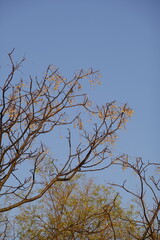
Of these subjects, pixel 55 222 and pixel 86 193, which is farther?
pixel 86 193

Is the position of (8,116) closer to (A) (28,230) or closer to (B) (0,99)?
(B) (0,99)

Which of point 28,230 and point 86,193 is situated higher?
point 86,193

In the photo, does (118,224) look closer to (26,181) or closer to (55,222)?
(55,222)

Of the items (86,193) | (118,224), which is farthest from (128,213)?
(86,193)

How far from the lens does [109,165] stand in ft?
10.6

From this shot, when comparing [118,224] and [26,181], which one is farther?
[118,224]

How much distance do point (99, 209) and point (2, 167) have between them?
34.5 ft

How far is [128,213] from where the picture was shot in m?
13.7

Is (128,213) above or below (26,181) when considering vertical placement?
above

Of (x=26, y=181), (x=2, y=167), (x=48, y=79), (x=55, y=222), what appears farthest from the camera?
(x=55, y=222)

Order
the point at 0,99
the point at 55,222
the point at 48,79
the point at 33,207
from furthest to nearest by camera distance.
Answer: the point at 33,207 → the point at 55,222 → the point at 48,79 → the point at 0,99

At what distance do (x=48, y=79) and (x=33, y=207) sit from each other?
35.2 ft

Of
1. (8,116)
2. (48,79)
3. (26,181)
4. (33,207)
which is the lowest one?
(26,181)

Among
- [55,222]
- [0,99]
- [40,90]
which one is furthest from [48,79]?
[55,222]
